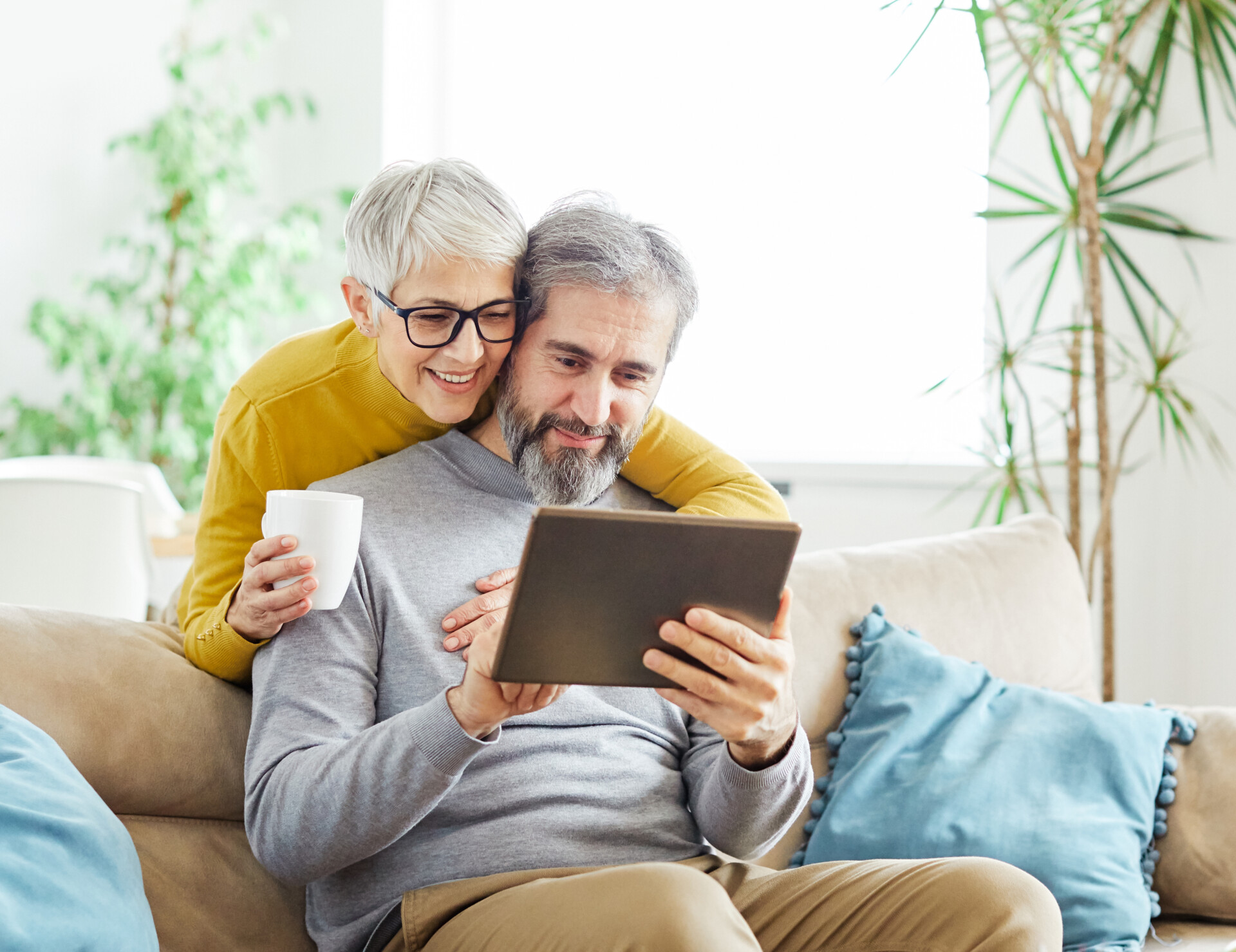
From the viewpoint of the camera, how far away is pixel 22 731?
3.63ft

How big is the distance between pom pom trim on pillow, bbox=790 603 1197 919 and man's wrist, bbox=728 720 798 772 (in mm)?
423

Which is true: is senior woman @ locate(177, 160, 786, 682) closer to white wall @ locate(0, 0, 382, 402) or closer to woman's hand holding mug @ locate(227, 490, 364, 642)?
woman's hand holding mug @ locate(227, 490, 364, 642)

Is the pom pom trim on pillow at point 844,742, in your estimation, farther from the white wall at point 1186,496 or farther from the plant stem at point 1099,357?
the white wall at point 1186,496

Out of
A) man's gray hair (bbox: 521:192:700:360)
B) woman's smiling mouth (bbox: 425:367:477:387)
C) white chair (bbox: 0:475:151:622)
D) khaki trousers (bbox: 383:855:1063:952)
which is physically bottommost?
white chair (bbox: 0:475:151:622)

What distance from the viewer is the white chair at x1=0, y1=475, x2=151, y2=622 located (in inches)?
91.3

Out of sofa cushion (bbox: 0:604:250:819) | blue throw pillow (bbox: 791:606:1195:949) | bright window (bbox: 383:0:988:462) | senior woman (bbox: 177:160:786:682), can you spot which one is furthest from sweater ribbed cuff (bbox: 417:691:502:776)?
bright window (bbox: 383:0:988:462)

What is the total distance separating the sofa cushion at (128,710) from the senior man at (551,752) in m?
0.12

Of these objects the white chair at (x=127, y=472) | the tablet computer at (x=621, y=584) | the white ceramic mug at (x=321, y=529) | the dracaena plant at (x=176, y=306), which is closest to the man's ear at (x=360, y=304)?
the white ceramic mug at (x=321, y=529)

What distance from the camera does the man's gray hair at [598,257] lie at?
1353 millimetres

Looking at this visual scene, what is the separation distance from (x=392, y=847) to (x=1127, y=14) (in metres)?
2.34

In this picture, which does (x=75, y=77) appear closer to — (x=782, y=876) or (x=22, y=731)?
(x=22, y=731)

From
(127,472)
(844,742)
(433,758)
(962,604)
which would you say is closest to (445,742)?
(433,758)

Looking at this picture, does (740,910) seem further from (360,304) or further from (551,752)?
(360,304)

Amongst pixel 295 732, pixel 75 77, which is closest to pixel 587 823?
pixel 295 732
